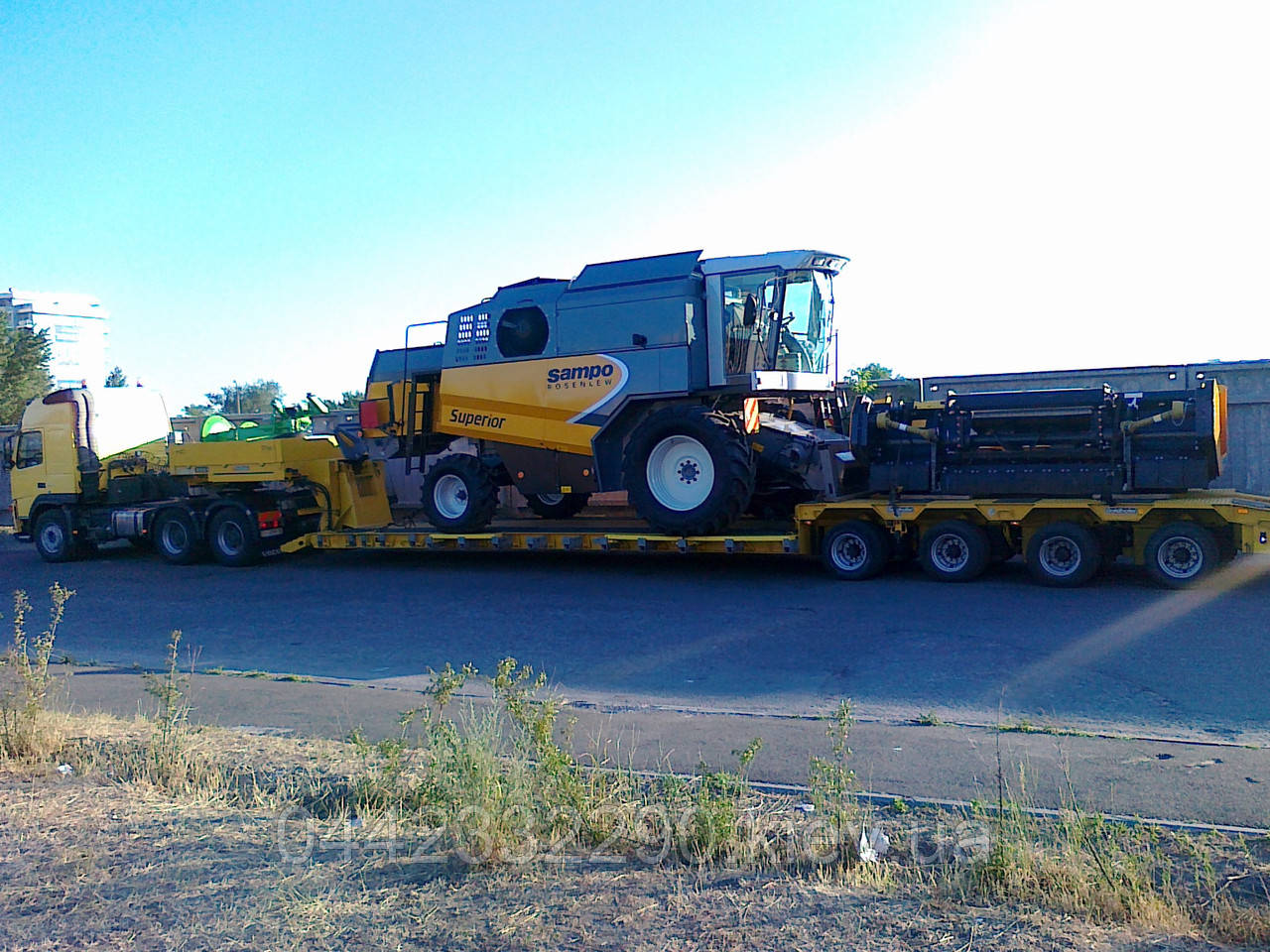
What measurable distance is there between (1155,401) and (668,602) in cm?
567

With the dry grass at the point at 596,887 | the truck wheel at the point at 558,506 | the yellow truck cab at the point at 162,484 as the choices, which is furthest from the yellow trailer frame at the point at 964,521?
the dry grass at the point at 596,887

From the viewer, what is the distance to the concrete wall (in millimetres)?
16219

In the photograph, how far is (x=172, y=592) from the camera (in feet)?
50.2

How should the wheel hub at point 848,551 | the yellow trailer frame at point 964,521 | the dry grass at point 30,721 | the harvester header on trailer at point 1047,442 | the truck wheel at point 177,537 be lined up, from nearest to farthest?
the dry grass at point 30,721 < the yellow trailer frame at point 964,521 < the harvester header on trailer at point 1047,442 < the wheel hub at point 848,551 < the truck wheel at point 177,537

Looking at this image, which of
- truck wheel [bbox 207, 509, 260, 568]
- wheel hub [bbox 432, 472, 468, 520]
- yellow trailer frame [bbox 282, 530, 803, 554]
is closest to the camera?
yellow trailer frame [bbox 282, 530, 803, 554]

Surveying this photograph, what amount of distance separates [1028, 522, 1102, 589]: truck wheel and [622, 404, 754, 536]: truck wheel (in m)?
3.43

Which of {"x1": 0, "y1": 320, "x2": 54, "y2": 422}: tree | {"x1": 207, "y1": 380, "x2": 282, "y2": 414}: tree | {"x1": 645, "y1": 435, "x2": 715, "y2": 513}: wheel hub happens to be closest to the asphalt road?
{"x1": 645, "y1": 435, "x2": 715, "y2": 513}: wheel hub

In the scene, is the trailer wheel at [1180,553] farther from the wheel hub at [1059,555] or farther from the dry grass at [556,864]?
the dry grass at [556,864]

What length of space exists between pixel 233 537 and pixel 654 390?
7531mm

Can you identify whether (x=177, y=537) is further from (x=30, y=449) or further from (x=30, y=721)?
(x=30, y=721)

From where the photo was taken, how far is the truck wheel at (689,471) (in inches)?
538

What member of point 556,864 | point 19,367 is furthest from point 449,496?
point 19,367

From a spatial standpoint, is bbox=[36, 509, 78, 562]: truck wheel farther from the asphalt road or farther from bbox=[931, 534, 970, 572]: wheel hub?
bbox=[931, 534, 970, 572]: wheel hub

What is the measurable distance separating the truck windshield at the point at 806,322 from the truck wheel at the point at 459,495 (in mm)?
4401
